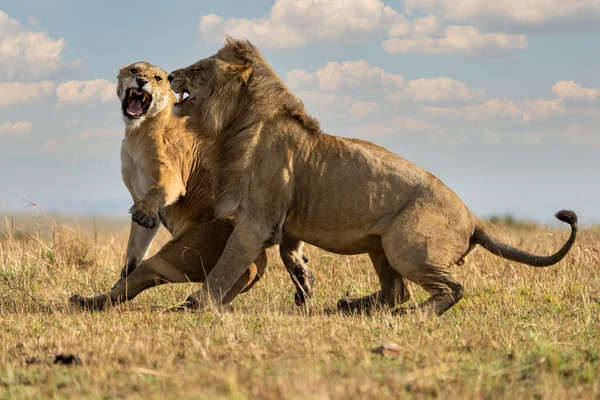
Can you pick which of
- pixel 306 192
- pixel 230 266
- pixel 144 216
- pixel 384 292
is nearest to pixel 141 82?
pixel 144 216

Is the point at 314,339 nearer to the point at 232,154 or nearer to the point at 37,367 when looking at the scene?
the point at 37,367

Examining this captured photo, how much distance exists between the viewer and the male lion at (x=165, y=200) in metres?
6.80

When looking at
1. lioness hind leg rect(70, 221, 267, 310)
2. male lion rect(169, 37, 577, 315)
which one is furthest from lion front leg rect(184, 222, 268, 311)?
lioness hind leg rect(70, 221, 267, 310)

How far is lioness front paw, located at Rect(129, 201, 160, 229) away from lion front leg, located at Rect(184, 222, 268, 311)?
666 millimetres

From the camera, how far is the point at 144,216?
266 inches

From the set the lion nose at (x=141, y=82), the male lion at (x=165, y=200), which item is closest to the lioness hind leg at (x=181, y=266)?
the male lion at (x=165, y=200)

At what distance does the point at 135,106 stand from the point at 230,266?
2.81 meters

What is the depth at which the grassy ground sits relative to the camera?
3.91 metres

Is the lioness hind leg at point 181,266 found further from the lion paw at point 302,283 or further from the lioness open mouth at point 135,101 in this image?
the lioness open mouth at point 135,101

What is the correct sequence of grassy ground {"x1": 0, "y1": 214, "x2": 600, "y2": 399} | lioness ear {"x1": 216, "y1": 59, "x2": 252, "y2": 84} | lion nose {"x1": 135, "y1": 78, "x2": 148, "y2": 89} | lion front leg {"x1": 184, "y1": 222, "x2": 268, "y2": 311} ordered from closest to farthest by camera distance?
grassy ground {"x1": 0, "y1": 214, "x2": 600, "y2": 399} < lion front leg {"x1": 184, "y1": 222, "x2": 268, "y2": 311} < lioness ear {"x1": 216, "y1": 59, "x2": 252, "y2": 84} < lion nose {"x1": 135, "y1": 78, "x2": 148, "y2": 89}

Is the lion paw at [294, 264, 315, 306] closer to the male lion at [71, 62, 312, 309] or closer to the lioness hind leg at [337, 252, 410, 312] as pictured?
the male lion at [71, 62, 312, 309]

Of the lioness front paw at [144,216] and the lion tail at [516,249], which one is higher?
the lioness front paw at [144,216]

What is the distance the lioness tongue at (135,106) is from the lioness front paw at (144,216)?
2008 mm

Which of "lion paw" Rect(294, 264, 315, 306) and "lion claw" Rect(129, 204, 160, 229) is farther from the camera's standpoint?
"lion paw" Rect(294, 264, 315, 306)
